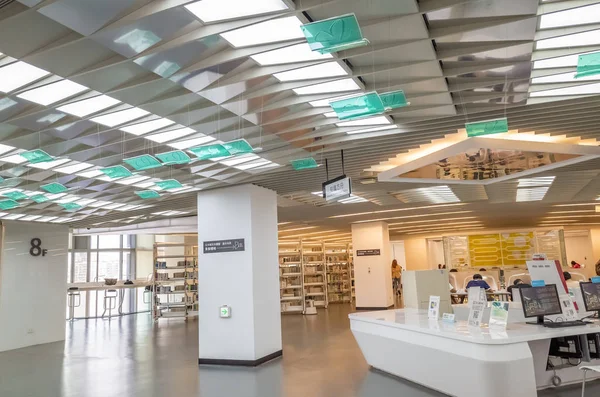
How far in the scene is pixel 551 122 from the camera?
670 centimetres

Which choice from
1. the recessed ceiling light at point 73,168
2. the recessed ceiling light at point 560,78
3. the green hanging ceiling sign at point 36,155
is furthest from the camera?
the recessed ceiling light at point 73,168

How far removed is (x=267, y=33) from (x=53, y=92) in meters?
2.53

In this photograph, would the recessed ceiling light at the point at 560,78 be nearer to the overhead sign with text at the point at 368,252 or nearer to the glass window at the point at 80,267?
the overhead sign with text at the point at 368,252

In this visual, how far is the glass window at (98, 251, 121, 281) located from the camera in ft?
75.0

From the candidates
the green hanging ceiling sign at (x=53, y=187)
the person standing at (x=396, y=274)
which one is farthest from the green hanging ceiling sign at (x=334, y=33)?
the person standing at (x=396, y=274)

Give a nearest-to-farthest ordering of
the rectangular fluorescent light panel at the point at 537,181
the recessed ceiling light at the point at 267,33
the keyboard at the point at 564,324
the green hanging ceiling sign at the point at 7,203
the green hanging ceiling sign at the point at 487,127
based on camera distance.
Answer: the recessed ceiling light at the point at 267,33 → the green hanging ceiling sign at the point at 487,127 → the keyboard at the point at 564,324 → the green hanging ceiling sign at the point at 7,203 → the rectangular fluorescent light panel at the point at 537,181

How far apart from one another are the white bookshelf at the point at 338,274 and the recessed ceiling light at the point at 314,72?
16575mm

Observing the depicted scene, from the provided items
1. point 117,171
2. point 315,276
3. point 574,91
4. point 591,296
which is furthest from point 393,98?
point 315,276

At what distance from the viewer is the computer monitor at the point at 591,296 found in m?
6.31

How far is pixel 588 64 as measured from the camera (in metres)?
4.10

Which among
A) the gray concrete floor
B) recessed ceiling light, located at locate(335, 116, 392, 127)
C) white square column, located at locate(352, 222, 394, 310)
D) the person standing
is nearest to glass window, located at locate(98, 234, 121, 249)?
the gray concrete floor

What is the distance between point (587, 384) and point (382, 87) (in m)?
4.94

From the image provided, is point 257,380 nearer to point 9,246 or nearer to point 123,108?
A: point 123,108

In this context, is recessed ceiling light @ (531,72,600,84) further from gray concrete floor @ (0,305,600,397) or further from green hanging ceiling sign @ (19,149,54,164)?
green hanging ceiling sign @ (19,149,54,164)
